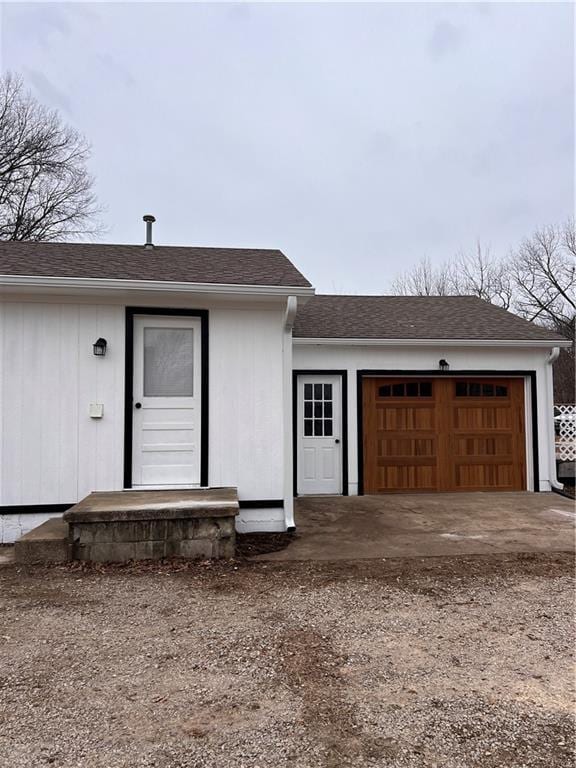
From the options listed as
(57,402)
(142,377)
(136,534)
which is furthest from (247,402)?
(57,402)

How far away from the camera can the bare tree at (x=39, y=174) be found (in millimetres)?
16391

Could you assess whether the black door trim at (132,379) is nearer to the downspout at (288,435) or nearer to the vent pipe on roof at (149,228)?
the downspout at (288,435)

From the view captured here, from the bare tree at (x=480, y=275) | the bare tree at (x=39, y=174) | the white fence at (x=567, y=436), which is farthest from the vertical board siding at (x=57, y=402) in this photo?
the bare tree at (x=480, y=275)

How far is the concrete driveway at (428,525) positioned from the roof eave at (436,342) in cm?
241

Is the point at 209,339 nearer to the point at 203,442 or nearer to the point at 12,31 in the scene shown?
the point at 203,442

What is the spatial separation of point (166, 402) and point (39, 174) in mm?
16174

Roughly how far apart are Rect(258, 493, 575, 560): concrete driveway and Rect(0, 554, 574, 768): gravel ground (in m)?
0.61

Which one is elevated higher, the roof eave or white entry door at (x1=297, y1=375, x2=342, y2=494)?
the roof eave

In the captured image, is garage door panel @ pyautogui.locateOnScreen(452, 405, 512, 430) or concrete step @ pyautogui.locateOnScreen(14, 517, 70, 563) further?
garage door panel @ pyautogui.locateOnScreen(452, 405, 512, 430)

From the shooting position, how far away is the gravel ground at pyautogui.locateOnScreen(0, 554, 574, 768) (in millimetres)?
1862

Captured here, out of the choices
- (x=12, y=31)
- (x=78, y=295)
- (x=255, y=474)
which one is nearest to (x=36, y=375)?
(x=78, y=295)

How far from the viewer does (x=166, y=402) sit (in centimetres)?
518

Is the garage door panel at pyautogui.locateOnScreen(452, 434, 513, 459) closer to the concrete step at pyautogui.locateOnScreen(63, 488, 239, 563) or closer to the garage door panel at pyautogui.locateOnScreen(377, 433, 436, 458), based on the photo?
the garage door panel at pyautogui.locateOnScreen(377, 433, 436, 458)

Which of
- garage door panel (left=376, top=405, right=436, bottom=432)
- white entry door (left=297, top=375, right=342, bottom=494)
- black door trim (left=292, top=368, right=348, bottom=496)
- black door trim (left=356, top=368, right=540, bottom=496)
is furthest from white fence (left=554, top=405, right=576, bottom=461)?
white entry door (left=297, top=375, right=342, bottom=494)
